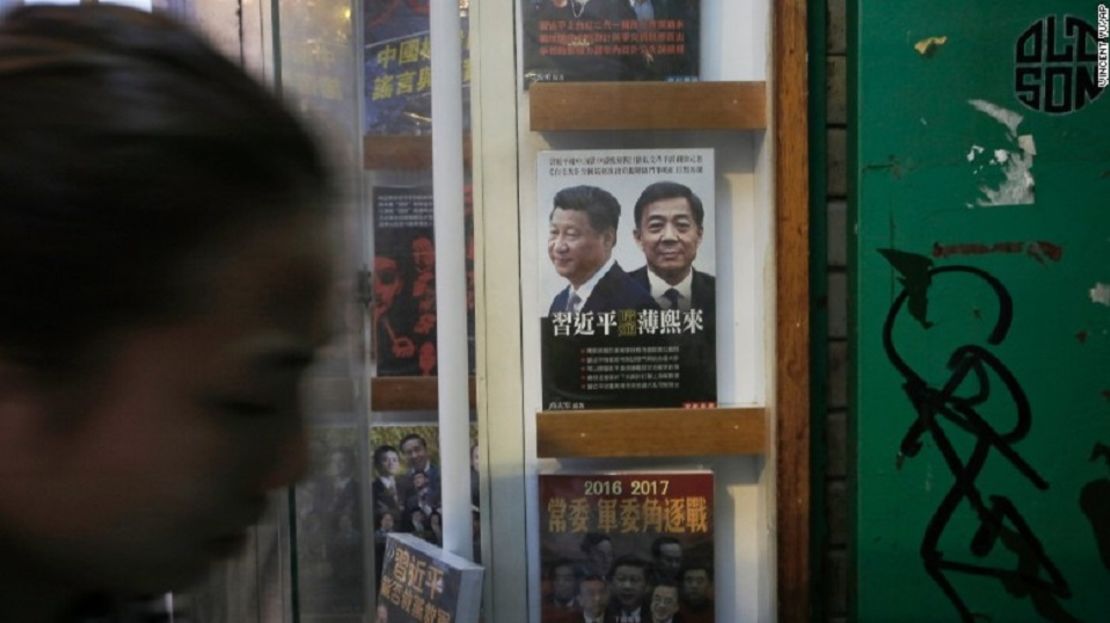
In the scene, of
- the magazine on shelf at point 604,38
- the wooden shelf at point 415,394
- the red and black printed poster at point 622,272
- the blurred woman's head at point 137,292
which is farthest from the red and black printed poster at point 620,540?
the blurred woman's head at point 137,292

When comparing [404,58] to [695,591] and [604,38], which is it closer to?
[604,38]

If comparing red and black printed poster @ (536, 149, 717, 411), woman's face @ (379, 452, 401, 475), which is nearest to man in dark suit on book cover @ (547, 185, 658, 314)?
red and black printed poster @ (536, 149, 717, 411)

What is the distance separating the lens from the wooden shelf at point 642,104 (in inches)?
77.8

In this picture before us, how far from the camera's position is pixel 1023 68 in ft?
6.31

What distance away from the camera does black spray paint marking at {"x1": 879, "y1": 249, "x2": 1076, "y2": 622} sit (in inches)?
76.1

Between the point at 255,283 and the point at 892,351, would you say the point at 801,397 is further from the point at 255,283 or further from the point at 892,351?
the point at 255,283

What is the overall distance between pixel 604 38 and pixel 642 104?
15cm

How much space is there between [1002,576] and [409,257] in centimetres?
125

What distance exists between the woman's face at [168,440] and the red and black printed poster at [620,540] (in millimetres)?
1562

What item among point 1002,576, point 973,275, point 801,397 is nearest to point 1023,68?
point 973,275

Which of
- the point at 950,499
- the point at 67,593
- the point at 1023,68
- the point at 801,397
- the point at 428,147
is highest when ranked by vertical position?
the point at 1023,68

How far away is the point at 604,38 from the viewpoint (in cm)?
200

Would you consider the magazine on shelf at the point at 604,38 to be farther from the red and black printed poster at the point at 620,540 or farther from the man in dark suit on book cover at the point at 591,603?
the man in dark suit on book cover at the point at 591,603

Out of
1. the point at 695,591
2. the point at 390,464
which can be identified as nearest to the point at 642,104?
the point at 390,464
